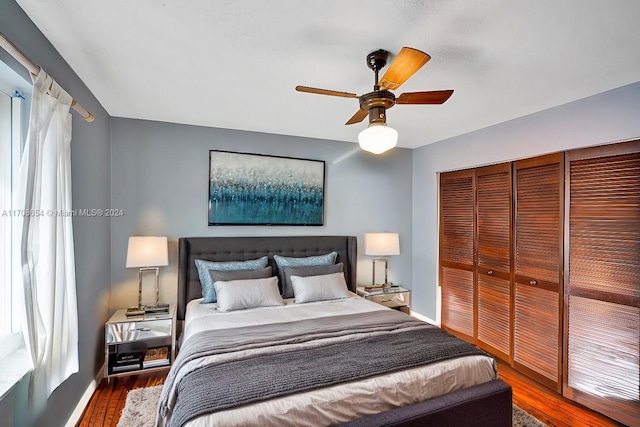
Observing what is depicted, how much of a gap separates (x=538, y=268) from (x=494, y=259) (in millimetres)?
478

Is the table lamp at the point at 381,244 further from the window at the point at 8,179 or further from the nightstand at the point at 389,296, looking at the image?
the window at the point at 8,179

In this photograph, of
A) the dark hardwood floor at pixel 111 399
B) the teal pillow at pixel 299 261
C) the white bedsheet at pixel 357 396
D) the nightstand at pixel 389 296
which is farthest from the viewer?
the nightstand at pixel 389 296

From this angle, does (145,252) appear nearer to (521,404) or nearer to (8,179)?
(8,179)

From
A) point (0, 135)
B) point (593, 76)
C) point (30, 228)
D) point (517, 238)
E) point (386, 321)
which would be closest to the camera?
point (30, 228)

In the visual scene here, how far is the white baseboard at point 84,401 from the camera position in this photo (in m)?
2.21

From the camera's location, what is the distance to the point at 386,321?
2488 millimetres

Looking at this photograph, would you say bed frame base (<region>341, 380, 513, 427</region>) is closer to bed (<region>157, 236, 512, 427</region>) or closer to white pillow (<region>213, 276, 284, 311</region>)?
bed (<region>157, 236, 512, 427</region>)

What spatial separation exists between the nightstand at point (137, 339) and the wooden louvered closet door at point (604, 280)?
3.44 metres

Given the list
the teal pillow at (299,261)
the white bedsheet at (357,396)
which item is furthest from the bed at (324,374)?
the teal pillow at (299,261)

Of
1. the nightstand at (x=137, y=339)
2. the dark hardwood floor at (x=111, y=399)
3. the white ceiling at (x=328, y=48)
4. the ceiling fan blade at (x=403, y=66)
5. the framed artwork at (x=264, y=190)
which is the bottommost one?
the dark hardwood floor at (x=111, y=399)

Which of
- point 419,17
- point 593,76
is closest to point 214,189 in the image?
point 419,17

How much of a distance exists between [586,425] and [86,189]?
13.5 ft

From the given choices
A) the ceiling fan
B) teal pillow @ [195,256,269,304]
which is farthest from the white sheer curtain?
the ceiling fan

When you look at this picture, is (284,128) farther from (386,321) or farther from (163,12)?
(386,321)
